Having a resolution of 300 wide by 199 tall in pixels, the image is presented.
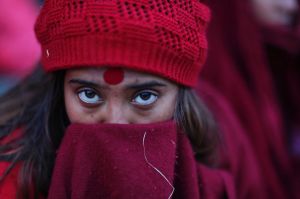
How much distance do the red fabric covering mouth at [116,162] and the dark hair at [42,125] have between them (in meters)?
0.15

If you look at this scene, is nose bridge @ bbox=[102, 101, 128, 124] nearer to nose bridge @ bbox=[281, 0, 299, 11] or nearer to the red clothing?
the red clothing

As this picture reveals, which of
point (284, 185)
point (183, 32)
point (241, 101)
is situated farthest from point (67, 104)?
point (284, 185)

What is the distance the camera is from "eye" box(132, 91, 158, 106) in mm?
1384

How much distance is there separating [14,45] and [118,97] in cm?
147

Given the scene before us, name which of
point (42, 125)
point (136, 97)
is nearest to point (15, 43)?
point (42, 125)

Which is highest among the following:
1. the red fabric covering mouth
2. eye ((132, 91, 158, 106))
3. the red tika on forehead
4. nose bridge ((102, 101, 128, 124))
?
the red tika on forehead

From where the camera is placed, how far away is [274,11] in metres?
2.30

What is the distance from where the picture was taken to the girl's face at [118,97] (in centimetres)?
135

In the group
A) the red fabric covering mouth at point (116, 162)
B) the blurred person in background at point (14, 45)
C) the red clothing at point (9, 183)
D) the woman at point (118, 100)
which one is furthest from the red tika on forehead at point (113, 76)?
the blurred person in background at point (14, 45)

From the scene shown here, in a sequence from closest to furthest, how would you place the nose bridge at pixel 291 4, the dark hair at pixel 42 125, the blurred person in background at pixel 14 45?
the dark hair at pixel 42 125 < the nose bridge at pixel 291 4 < the blurred person in background at pixel 14 45

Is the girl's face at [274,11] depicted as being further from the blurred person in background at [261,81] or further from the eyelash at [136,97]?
the eyelash at [136,97]

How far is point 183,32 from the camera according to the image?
1.35 m

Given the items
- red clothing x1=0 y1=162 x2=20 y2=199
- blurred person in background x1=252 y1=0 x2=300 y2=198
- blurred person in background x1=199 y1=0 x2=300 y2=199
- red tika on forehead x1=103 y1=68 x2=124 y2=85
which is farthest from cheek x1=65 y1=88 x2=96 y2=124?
blurred person in background x1=252 y1=0 x2=300 y2=198

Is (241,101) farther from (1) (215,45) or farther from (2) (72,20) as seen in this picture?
(2) (72,20)
